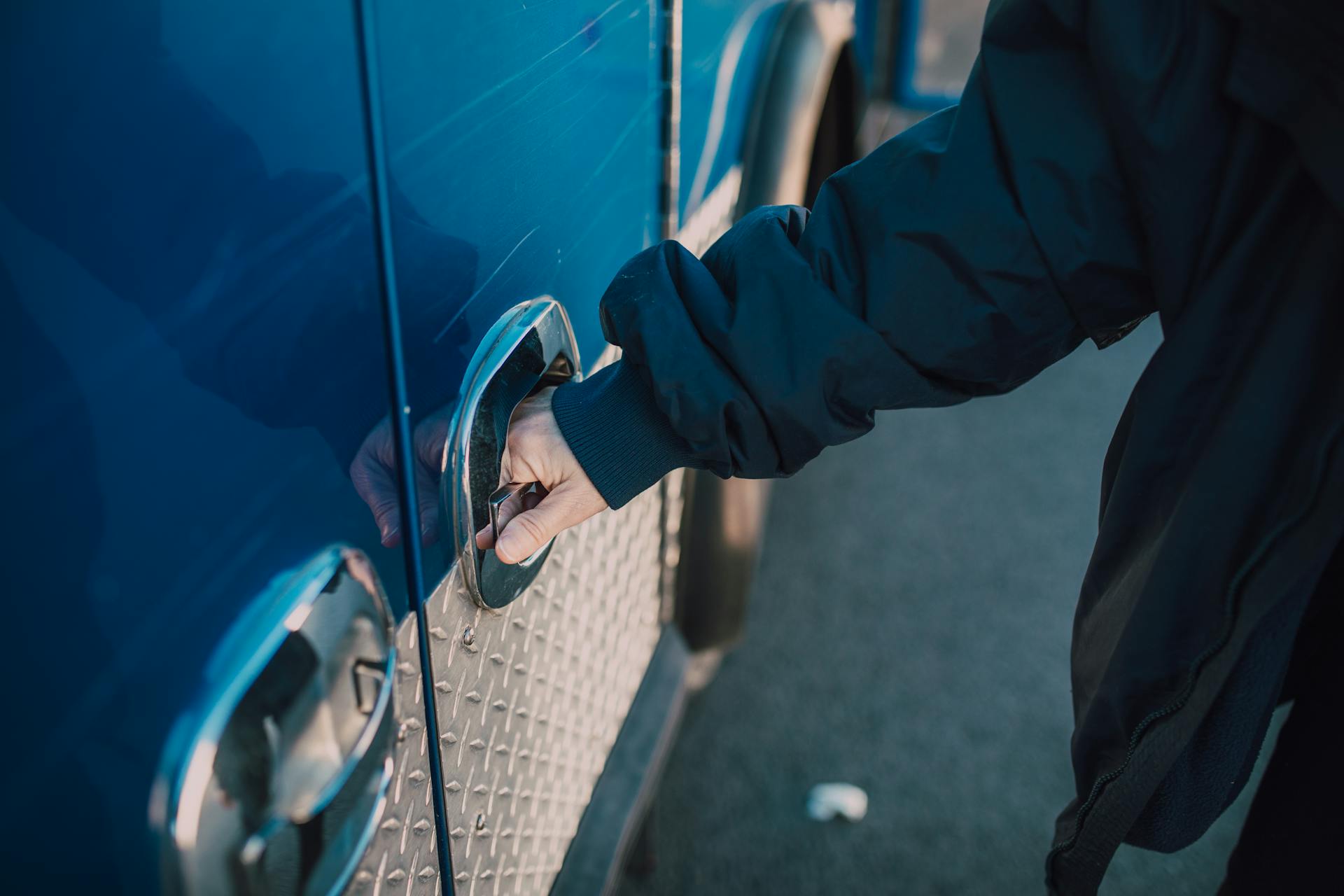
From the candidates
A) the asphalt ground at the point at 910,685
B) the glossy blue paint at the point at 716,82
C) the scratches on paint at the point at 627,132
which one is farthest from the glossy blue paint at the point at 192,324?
the asphalt ground at the point at 910,685

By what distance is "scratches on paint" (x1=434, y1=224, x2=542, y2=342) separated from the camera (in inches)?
→ 34.0

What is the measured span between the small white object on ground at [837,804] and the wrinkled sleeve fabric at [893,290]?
3.75ft

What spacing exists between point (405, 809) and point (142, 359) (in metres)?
0.46

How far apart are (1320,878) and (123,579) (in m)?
1.05

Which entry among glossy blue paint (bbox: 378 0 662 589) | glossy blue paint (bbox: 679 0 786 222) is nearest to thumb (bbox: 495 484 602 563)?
glossy blue paint (bbox: 378 0 662 589)

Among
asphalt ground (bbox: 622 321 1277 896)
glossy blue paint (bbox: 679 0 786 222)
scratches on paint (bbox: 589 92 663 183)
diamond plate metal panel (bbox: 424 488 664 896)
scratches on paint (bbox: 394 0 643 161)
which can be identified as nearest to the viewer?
scratches on paint (bbox: 394 0 643 161)

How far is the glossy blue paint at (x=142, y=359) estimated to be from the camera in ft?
1.66

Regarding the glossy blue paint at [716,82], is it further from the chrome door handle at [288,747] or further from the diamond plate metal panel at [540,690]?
the chrome door handle at [288,747]

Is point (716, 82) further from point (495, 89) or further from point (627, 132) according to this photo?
point (495, 89)

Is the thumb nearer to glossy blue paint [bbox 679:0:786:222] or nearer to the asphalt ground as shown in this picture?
glossy blue paint [bbox 679:0:786:222]

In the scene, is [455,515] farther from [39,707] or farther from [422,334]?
[39,707]

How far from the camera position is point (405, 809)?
2.85 feet

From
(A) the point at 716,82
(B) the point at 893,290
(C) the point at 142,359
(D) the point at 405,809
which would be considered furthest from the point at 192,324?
(A) the point at 716,82

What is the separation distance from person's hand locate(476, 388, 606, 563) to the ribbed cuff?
10 millimetres
